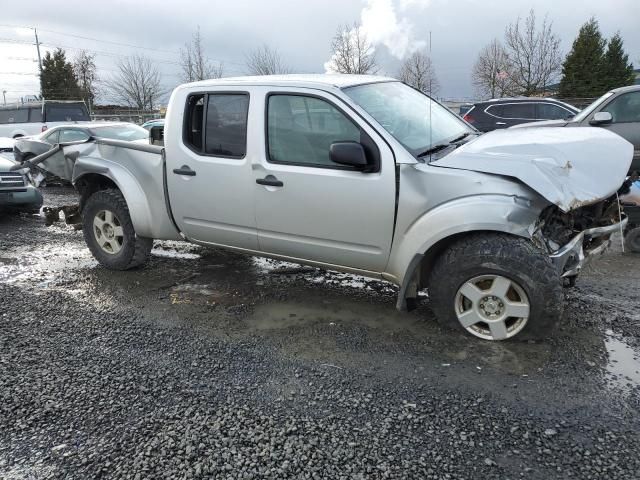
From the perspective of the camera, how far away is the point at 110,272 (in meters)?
5.57

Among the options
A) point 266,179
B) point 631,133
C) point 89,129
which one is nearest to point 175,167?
point 266,179

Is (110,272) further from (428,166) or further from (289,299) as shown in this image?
(428,166)

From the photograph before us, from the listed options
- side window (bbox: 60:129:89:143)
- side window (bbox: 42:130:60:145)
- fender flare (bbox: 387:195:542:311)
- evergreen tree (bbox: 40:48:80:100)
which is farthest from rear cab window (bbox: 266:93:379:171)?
evergreen tree (bbox: 40:48:80:100)

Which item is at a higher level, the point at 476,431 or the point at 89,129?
the point at 89,129

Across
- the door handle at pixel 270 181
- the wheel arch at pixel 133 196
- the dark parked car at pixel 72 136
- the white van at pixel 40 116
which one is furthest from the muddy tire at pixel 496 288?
the white van at pixel 40 116

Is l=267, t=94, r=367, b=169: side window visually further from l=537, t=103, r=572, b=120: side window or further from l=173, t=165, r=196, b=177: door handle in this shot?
l=537, t=103, r=572, b=120: side window

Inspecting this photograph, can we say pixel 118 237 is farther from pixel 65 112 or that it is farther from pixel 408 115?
pixel 65 112

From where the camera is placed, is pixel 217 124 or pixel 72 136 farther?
pixel 72 136

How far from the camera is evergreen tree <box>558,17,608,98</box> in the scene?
35000mm

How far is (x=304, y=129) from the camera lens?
13.2 feet

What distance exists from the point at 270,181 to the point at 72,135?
9985 mm

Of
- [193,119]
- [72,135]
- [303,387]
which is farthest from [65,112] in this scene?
[303,387]

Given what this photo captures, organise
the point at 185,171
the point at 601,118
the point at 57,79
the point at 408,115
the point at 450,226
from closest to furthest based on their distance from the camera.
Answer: the point at 450,226
the point at 408,115
the point at 185,171
the point at 601,118
the point at 57,79

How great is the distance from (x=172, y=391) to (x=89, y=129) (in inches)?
410
